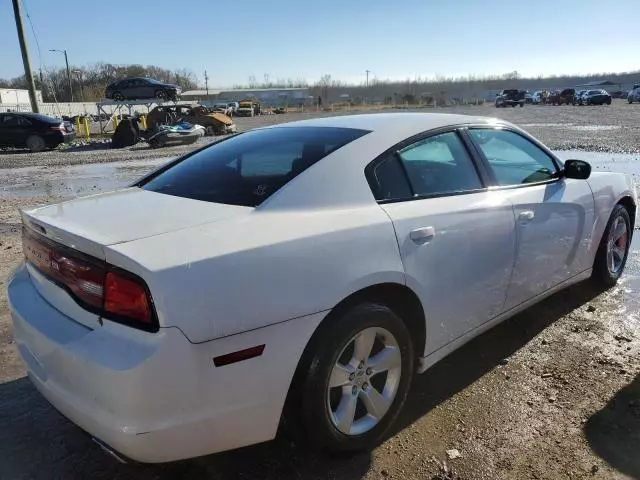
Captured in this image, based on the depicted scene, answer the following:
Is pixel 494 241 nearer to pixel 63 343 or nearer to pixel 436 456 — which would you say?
pixel 436 456

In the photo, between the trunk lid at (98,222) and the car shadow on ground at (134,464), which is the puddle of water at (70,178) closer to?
the car shadow on ground at (134,464)

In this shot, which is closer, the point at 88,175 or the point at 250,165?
the point at 250,165

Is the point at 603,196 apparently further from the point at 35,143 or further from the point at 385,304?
the point at 35,143

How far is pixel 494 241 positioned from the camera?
10.0 ft

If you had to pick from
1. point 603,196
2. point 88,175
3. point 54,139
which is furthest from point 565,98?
point 603,196

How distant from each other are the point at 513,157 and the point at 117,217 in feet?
8.83

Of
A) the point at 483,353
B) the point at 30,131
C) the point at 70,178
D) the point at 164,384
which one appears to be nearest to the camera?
the point at 164,384

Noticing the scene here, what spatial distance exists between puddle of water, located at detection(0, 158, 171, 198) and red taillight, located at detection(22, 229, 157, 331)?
811cm

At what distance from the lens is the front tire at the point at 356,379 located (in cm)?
227

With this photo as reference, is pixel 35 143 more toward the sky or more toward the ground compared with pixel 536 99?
more toward the sky

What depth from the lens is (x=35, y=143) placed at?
21.1m

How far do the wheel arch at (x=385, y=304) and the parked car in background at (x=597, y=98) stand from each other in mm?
57373

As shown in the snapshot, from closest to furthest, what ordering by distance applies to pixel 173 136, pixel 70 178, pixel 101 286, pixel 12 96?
pixel 101 286, pixel 70 178, pixel 173 136, pixel 12 96

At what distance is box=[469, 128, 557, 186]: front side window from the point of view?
11.1 feet
